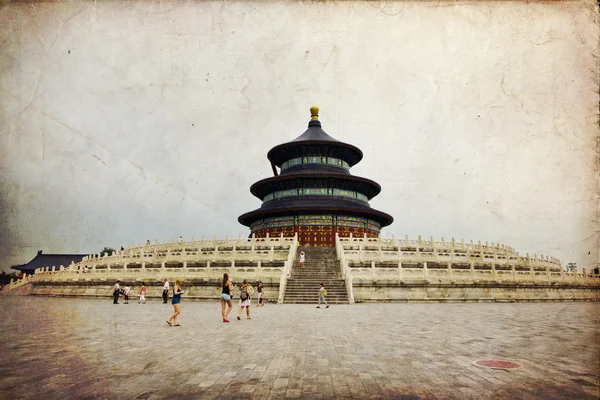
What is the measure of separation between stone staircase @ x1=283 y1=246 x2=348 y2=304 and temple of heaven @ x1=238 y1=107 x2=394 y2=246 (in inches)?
543

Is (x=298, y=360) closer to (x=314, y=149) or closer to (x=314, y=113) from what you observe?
(x=314, y=149)

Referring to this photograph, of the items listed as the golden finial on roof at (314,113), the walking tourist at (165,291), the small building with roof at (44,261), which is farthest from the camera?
the small building with roof at (44,261)

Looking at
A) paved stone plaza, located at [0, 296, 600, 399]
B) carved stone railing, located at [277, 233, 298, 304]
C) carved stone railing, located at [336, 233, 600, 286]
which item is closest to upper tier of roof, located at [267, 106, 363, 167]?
carved stone railing, located at [336, 233, 600, 286]

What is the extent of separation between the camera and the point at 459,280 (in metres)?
22.2

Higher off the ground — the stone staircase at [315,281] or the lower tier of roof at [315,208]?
the lower tier of roof at [315,208]

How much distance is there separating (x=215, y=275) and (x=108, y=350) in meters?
14.8

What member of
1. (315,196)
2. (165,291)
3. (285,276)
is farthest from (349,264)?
(315,196)

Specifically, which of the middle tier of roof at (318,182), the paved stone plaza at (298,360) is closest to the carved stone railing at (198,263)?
the paved stone plaza at (298,360)

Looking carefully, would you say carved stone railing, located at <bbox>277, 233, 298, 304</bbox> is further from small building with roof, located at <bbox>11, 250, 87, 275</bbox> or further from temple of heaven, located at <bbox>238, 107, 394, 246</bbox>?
small building with roof, located at <bbox>11, 250, 87, 275</bbox>

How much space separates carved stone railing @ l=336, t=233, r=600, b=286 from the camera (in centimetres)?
2191

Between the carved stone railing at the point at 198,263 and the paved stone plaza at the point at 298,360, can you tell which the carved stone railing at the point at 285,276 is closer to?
the carved stone railing at the point at 198,263

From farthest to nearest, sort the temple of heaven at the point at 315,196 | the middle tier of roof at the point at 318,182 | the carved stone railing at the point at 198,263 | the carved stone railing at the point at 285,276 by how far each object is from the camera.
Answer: the middle tier of roof at the point at 318,182, the temple of heaven at the point at 315,196, the carved stone railing at the point at 198,263, the carved stone railing at the point at 285,276

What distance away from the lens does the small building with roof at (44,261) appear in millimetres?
61109

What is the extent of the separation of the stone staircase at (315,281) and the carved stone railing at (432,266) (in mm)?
696
